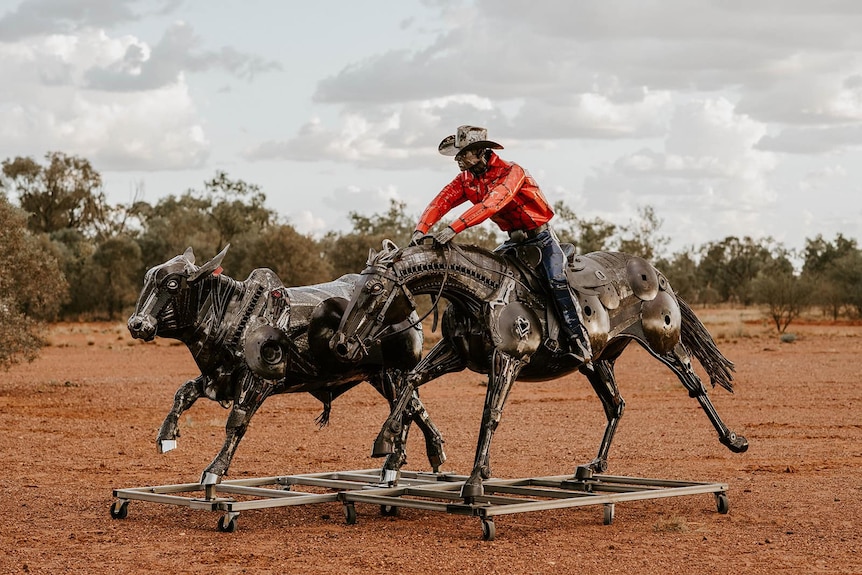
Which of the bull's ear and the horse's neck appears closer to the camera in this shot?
the horse's neck

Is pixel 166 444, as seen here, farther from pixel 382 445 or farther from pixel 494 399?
pixel 494 399

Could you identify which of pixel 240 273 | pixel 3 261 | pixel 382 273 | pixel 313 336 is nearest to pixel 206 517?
pixel 313 336

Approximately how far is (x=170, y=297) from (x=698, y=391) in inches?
177

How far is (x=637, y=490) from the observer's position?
407 inches

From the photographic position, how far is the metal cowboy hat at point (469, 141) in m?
9.83

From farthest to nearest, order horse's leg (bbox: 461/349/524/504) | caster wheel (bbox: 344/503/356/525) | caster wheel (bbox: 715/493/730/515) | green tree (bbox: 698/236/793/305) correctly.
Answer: green tree (bbox: 698/236/793/305)
caster wheel (bbox: 715/493/730/515)
caster wheel (bbox: 344/503/356/525)
horse's leg (bbox: 461/349/524/504)

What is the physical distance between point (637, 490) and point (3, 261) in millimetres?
15727

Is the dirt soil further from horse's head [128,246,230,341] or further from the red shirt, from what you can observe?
the red shirt

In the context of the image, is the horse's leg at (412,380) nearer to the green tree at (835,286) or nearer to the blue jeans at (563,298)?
the blue jeans at (563,298)

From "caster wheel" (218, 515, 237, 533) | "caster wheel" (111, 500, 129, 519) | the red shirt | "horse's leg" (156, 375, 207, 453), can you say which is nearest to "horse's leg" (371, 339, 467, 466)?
the red shirt

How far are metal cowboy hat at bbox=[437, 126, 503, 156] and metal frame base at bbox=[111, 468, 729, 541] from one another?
8.80 feet

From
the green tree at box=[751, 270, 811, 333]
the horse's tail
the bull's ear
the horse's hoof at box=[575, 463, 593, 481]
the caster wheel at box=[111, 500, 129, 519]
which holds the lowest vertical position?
the caster wheel at box=[111, 500, 129, 519]

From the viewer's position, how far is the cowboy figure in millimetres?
9828

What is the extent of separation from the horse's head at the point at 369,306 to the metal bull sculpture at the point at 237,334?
3.53 feet
